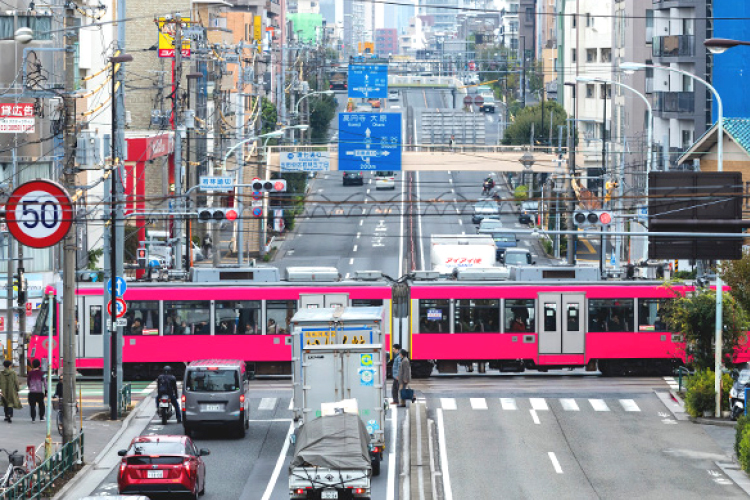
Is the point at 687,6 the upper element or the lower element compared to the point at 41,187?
upper

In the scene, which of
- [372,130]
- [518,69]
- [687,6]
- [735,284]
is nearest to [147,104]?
[372,130]

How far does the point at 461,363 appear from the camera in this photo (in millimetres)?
41219

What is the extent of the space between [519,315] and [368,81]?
43.9 m

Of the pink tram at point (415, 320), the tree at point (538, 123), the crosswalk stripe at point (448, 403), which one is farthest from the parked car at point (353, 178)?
the crosswalk stripe at point (448, 403)

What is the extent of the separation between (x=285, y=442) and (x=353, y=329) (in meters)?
3.80

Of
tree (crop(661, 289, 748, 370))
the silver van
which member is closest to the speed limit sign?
the silver van

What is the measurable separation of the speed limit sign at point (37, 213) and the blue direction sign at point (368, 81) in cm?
5749

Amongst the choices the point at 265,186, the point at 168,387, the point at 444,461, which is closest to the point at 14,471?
the point at 444,461

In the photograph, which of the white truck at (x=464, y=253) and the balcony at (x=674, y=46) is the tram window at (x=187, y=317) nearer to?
the white truck at (x=464, y=253)

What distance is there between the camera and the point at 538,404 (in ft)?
120

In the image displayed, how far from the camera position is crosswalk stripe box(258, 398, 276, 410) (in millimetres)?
36375

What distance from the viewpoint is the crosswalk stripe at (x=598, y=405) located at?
36188mm

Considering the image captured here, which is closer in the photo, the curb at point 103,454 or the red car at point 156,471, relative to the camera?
the red car at point 156,471

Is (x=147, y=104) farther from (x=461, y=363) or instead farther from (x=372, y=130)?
(x=461, y=363)
